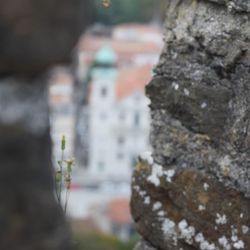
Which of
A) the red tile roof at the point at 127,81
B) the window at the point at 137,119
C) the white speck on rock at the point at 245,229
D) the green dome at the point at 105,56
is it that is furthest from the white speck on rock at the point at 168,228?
the window at the point at 137,119

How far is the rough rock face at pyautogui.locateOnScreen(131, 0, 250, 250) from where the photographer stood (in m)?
2.08

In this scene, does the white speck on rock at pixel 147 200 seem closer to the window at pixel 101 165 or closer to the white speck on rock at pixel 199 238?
the white speck on rock at pixel 199 238

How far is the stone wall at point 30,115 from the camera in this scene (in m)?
1.06

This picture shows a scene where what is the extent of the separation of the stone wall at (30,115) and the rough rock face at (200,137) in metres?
1.00

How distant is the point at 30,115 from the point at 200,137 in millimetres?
1090

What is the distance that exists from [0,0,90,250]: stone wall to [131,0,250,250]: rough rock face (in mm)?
1000

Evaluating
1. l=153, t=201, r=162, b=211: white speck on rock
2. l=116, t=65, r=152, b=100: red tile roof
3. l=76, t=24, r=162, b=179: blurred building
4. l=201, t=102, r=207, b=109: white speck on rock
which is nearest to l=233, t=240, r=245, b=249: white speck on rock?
l=153, t=201, r=162, b=211: white speck on rock

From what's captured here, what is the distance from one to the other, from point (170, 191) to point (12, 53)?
1.20 metres

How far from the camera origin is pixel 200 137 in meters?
2.16

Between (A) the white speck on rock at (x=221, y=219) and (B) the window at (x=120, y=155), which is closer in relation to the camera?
(A) the white speck on rock at (x=221, y=219)

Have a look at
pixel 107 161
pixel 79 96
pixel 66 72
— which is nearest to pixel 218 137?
pixel 66 72

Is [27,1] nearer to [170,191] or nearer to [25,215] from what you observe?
[25,215]

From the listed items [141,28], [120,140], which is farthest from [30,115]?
[141,28]

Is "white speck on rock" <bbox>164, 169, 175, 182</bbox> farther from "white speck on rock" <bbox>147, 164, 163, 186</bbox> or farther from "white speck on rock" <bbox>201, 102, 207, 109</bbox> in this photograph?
"white speck on rock" <bbox>201, 102, 207, 109</bbox>
